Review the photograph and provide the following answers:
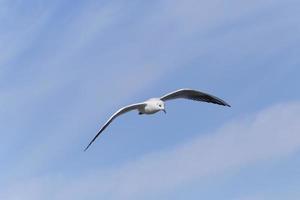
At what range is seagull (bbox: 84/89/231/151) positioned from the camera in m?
40.9

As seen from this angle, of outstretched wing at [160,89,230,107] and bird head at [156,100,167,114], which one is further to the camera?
outstretched wing at [160,89,230,107]

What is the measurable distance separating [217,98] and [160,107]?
686cm

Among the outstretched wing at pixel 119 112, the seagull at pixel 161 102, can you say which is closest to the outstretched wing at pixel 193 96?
the seagull at pixel 161 102

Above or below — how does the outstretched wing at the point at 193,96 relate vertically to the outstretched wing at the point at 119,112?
above

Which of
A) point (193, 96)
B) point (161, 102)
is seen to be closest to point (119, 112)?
point (161, 102)

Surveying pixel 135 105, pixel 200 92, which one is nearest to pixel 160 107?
pixel 135 105

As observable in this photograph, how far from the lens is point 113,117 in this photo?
44.0 meters

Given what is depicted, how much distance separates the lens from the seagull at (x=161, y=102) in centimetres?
4088

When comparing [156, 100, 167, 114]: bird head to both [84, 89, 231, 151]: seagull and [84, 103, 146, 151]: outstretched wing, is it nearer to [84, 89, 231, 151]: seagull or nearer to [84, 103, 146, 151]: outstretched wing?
[84, 89, 231, 151]: seagull

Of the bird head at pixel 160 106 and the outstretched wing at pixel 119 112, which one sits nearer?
the bird head at pixel 160 106

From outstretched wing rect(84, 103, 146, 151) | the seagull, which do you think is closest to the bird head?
the seagull

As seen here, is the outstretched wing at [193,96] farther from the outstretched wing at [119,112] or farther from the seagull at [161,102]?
the outstretched wing at [119,112]

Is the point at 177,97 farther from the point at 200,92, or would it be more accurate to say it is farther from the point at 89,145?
the point at 89,145

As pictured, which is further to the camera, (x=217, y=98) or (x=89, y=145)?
(x=217, y=98)
